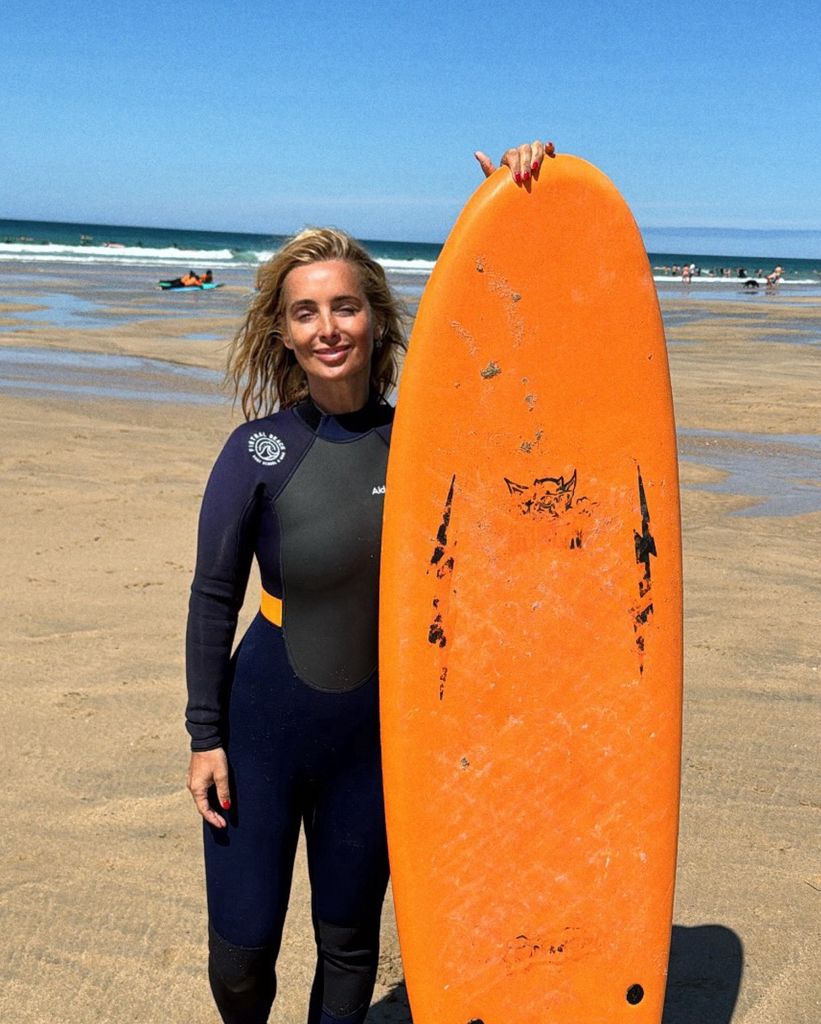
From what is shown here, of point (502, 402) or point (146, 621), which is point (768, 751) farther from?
point (146, 621)

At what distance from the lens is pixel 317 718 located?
2129 mm

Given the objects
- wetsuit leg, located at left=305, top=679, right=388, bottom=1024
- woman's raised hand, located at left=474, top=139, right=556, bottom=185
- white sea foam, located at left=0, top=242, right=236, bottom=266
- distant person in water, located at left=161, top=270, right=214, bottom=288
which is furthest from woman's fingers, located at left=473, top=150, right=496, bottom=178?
white sea foam, located at left=0, top=242, right=236, bottom=266

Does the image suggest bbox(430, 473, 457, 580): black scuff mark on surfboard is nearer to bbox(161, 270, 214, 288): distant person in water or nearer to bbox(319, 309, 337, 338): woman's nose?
bbox(319, 309, 337, 338): woman's nose

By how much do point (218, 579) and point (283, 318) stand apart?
1.75ft

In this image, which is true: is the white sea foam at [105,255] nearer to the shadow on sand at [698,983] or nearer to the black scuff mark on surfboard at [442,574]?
the shadow on sand at [698,983]

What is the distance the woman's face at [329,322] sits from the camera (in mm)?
2125

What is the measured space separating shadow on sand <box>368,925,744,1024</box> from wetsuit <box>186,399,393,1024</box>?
0.68 meters

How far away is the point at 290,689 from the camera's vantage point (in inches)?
83.8

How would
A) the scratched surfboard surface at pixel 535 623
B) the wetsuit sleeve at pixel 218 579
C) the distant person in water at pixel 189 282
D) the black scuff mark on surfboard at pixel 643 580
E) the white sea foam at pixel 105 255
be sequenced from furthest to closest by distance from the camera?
the white sea foam at pixel 105 255 < the distant person in water at pixel 189 282 < the black scuff mark on surfboard at pixel 643 580 < the scratched surfboard surface at pixel 535 623 < the wetsuit sleeve at pixel 218 579

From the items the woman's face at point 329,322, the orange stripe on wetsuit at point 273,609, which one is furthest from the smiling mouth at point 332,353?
the orange stripe on wetsuit at point 273,609

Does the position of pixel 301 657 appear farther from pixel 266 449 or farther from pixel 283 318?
pixel 283 318

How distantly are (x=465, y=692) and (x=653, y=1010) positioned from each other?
81 cm

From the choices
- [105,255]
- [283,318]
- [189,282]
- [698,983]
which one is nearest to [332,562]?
[283,318]

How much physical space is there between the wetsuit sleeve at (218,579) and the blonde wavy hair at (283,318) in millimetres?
131
